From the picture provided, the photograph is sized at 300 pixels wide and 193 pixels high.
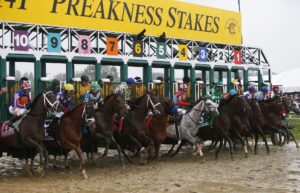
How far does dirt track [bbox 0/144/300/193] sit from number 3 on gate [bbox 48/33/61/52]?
549cm

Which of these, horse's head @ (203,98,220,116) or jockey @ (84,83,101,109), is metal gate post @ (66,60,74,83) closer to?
jockey @ (84,83,101,109)

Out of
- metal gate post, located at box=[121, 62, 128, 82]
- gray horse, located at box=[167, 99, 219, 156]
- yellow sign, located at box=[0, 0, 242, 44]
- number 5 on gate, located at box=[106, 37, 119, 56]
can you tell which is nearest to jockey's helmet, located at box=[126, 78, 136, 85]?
gray horse, located at box=[167, 99, 219, 156]

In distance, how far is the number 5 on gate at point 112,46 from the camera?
17625mm

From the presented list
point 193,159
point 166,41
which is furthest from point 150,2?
point 193,159

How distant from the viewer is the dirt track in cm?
765

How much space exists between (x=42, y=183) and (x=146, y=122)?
11.6 feet

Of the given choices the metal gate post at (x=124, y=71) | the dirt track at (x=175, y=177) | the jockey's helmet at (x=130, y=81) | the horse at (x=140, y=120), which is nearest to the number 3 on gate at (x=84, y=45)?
the metal gate post at (x=124, y=71)

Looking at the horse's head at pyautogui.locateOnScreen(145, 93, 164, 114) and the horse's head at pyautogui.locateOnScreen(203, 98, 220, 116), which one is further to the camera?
the horse's head at pyautogui.locateOnScreen(203, 98, 220, 116)

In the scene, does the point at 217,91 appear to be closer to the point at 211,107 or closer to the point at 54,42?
the point at 211,107

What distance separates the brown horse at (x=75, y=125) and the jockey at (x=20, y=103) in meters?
0.90

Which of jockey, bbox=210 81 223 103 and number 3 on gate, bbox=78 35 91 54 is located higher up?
number 3 on gate, bbox=78 35 91 54

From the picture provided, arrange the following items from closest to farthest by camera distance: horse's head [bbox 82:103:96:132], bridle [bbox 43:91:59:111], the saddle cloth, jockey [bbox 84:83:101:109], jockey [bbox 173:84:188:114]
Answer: bridle [bbox 43:91:59:111]
horse's head [bbox 82:103:96:132]
the saddle cloth
jockey [bbox 84:83:101:109]
jockey [bbox 173:84:188:114]

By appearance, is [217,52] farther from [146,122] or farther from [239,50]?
[146,122]

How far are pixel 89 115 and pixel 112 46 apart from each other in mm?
8808
